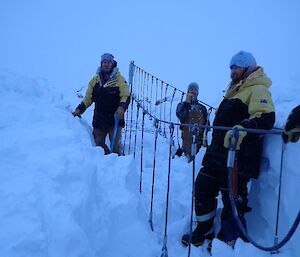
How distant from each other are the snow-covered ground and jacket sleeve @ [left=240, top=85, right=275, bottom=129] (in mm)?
211

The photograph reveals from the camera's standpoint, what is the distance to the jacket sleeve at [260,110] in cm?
318

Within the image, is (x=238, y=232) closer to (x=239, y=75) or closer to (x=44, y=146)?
(x=239, y=75)

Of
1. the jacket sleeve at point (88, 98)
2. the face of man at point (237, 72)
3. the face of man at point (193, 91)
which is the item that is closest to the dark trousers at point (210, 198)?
the face of man at point (237, 72)

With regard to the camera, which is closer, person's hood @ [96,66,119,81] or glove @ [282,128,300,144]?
glove @ [282,128,300,144]

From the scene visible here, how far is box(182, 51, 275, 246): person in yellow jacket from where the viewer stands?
3.35 m

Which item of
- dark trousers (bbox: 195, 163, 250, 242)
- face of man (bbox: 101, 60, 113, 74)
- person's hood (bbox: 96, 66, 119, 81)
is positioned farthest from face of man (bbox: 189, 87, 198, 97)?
dark trousers (bbox: 195, 163, 250, 242)

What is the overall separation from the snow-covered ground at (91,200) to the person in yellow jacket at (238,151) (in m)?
0.17

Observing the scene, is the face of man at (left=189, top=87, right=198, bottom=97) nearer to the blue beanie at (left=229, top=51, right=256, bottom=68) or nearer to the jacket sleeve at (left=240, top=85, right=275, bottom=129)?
the blue beanie at (left=229, top=51, right=256, bottom=68)

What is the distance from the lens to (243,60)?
3.68 m

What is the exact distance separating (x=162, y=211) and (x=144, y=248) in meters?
0.92

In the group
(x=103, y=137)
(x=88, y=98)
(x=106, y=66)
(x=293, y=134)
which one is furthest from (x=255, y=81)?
(x=88, y=98)

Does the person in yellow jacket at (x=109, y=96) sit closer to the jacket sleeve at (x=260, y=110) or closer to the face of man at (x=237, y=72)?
the face of man at (x=237, y=72)

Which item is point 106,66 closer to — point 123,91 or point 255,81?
point 123,91

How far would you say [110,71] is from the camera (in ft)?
20.0
